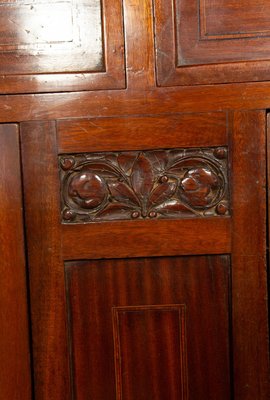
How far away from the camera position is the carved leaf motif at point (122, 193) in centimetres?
83

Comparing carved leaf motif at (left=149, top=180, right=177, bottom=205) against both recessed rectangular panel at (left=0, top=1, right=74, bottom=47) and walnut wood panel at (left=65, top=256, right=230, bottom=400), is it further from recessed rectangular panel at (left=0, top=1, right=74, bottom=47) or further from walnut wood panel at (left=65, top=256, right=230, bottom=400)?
recessed rectangular panel at (left=0, top=1, right=74, bottom=47)

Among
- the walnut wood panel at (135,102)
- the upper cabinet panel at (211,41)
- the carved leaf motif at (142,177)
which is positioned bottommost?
the carved leaf motif at (142,177)

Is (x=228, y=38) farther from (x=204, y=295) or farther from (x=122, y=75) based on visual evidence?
(x=204, y=295)

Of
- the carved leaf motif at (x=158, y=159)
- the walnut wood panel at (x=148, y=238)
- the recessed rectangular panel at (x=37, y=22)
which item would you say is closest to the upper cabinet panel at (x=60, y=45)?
the recessed rectangular panel at (x=37, y=22)

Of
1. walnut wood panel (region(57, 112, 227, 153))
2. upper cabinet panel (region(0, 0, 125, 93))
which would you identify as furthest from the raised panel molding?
upper cabinet panel (region(0, 0, 125, 93))

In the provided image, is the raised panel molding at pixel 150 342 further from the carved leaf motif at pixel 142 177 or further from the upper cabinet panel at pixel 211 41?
the upper cabinet panel at pixel 211 41

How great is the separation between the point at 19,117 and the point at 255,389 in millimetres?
579

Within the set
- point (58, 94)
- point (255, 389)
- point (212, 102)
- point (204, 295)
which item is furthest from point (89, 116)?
point (255, 389)

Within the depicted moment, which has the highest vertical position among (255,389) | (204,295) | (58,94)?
(58,94)

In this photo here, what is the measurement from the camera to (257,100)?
2.65 ft

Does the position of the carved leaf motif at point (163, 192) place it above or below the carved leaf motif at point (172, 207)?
above

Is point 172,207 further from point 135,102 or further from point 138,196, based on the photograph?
point 135,102

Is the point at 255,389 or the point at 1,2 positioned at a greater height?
the point at 1,2

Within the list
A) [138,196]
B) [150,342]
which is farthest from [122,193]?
[150,342]
